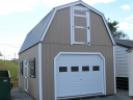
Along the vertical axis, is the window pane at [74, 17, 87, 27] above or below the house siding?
above

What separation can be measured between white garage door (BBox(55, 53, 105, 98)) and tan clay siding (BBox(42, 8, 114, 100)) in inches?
16.4

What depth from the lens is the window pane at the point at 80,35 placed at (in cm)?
1715

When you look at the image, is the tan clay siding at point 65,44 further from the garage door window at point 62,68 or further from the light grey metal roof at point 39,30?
the garage door window at point 62,68

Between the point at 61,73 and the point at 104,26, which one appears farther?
the point at 104,26

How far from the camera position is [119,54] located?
843 inches

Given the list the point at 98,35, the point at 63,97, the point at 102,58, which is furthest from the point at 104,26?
the point at 63,97

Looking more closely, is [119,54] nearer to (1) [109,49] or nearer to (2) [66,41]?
(1) [109,49]

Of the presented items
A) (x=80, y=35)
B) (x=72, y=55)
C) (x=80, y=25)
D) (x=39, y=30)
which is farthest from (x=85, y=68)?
(x=39, y=30)

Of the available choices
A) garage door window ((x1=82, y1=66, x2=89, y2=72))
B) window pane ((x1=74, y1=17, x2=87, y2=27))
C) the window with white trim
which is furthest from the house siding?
window pane ((x1=74, y1=17, x2=87, y2=27))

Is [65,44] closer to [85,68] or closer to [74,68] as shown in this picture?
[74,68]

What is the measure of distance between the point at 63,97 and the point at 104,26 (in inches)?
211

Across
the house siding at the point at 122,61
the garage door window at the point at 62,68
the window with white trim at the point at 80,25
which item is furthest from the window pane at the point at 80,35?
the house siding at the point at 122,61

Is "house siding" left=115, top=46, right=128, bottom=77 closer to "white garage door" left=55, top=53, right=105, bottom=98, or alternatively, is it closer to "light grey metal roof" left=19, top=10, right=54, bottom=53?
"white garage door" left=55, top=53, right=105, bottom=98

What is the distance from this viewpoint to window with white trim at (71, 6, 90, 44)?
1706 centimetres
